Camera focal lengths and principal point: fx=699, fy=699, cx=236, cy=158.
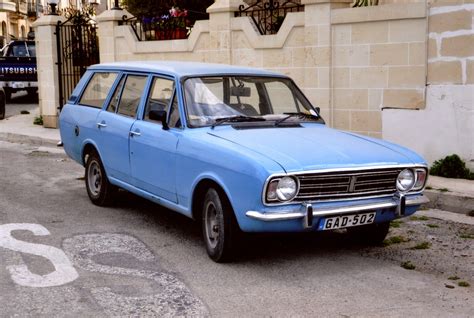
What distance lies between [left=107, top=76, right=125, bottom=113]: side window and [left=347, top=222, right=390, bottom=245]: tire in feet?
9.94

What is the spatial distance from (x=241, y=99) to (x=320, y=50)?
4.58m

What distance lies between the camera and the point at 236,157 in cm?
560

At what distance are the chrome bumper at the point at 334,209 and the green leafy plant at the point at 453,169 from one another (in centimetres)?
361

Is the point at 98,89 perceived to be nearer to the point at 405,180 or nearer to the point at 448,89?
the point at 405,180

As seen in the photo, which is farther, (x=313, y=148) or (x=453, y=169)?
(x=453, y=169)

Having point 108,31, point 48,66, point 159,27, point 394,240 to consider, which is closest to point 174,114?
point 394,240

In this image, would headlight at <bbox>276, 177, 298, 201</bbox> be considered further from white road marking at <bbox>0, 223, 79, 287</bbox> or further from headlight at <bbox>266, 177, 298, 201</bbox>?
white road marking at <bbox>0, 223, 79, 287</bbox>

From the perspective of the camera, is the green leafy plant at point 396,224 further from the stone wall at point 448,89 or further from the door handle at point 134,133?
the door handle at point 134,133

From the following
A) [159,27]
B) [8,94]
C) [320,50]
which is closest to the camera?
[320,50]

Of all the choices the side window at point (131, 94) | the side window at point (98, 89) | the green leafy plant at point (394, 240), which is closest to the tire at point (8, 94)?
the side window at point (98, 89)

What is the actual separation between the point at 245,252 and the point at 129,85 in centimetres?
251

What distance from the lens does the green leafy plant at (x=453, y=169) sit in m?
9.32

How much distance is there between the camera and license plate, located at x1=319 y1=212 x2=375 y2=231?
558 cm

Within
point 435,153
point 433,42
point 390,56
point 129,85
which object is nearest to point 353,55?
point 390,56
